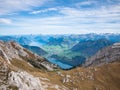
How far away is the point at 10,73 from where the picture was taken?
495 feet

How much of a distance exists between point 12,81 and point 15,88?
7203mm

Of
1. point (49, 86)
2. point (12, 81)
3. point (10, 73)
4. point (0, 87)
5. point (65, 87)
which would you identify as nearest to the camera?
point (0, 87)

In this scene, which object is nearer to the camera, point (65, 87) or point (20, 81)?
point (20, 81)

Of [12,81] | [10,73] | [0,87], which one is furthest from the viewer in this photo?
[10,73]

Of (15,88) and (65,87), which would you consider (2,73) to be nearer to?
(15,88)

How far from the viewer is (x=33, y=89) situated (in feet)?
490

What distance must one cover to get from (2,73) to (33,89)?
24.8m

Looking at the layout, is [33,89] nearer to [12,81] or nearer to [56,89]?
[12,81]

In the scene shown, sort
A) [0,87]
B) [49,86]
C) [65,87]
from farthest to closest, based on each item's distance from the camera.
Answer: [65,87]
[49,86]
[0,87]

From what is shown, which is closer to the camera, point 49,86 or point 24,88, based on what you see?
point 24,88

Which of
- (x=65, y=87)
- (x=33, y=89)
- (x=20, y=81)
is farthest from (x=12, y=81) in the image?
(x=65, y=87)

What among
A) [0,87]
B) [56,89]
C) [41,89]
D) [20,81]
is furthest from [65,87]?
[0,87]

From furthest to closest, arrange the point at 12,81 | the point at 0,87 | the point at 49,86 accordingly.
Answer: the point at 49,86 → the point at 12,81 → the point at 0,87

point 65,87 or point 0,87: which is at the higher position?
point 0,87
